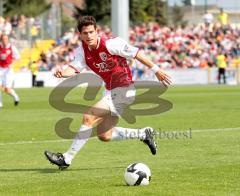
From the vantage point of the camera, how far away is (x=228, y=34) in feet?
189

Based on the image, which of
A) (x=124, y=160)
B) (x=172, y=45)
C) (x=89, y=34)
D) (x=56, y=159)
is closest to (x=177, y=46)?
(x=172, y=45)

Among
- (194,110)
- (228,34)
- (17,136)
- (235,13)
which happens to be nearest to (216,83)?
(228,34)

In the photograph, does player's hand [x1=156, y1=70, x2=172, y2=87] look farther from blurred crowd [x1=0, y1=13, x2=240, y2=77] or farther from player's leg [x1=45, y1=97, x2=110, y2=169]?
blurred crowd [x1=0, y1=13, x2=240, y2=77]

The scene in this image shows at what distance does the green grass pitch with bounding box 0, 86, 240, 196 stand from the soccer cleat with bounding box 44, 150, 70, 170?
0.44 ft

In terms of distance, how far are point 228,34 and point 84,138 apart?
1857 inches

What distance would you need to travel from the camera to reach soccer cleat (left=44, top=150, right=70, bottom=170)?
11.3 m

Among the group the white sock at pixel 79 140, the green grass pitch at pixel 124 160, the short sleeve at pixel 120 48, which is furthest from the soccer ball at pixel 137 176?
the short sleeve at pixel 120 48

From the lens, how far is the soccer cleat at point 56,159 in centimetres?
1127

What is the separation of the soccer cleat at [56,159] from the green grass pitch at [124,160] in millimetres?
134

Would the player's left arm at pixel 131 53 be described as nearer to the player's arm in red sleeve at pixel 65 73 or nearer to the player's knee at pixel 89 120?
the player's arm in red sleeve at pixel 65 73

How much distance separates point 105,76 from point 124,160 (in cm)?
155

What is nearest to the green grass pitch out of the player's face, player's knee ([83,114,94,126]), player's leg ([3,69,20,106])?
player's knee ([83,114,94,126])

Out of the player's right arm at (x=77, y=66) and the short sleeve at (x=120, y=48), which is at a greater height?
the short sleeve at (x=120, y=48)

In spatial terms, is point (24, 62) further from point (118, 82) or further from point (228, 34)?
point (118, 82)
